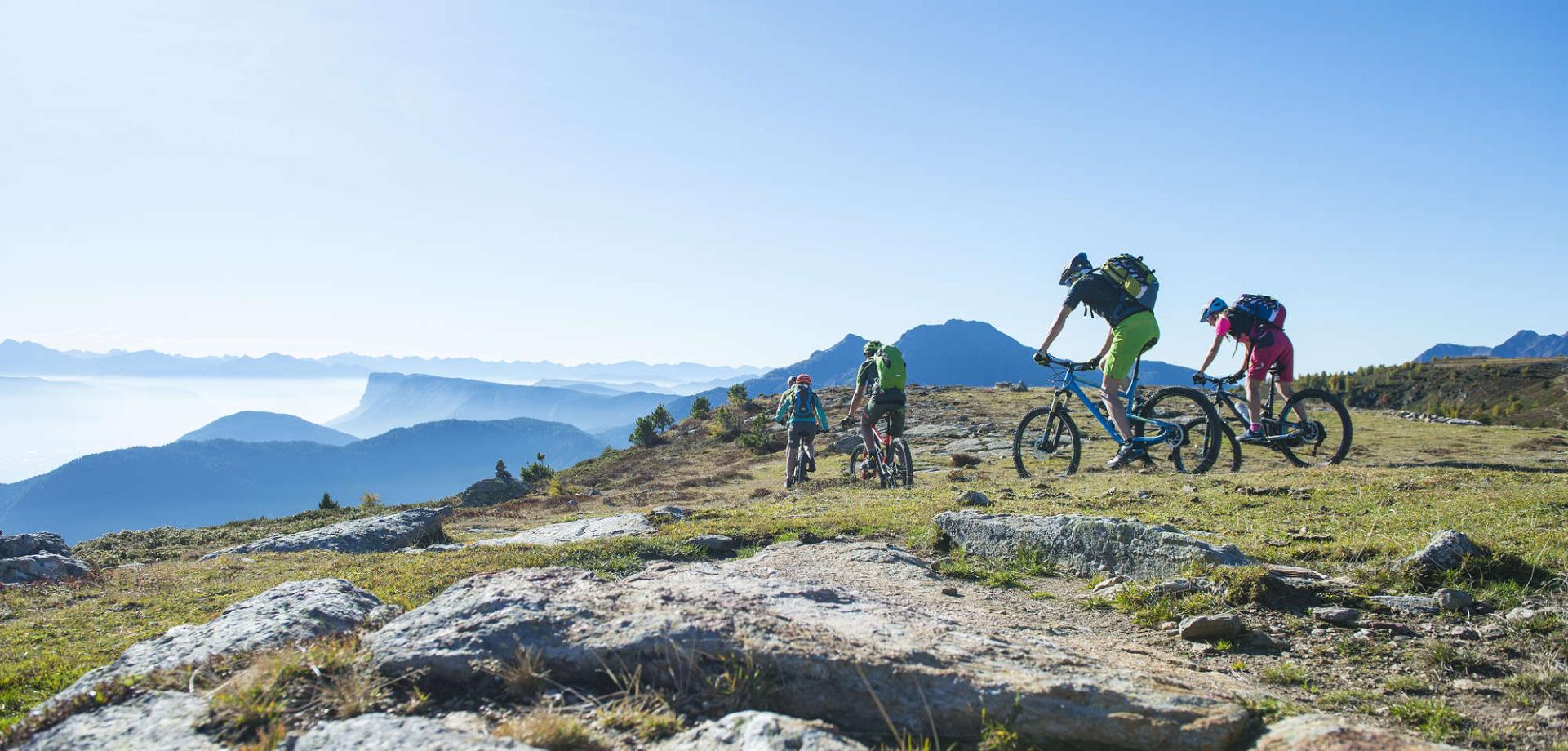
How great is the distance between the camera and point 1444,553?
5.24 meters

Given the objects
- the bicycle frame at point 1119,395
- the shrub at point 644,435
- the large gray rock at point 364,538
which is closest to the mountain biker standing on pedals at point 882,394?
the bicycle frame at point 1119,395

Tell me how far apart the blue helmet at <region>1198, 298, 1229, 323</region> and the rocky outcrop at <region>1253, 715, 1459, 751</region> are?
980 centimetres

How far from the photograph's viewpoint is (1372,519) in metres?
6.86

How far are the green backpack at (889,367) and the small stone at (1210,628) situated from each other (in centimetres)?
961

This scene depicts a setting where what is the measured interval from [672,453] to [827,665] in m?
28.3

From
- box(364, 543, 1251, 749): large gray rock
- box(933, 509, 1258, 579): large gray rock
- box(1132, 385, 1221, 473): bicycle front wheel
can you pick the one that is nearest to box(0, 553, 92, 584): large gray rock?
box(364, 543, 1251, 749): large gray rock

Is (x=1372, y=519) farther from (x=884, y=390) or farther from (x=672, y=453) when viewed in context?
(x=672, y=453)

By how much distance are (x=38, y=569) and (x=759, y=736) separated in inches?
456

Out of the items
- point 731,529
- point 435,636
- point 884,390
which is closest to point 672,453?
point 884,390

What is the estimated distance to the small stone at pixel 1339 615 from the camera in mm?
4773

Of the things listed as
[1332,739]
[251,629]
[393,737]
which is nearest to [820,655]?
[393,737]

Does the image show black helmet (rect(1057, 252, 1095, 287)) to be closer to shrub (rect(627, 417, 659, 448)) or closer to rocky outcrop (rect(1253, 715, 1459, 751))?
rocky outcrop (rect(1253, 715, 1459, 751))

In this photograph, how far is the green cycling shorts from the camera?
10.8 metres

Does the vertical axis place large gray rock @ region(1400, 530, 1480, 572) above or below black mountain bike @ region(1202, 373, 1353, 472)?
below
